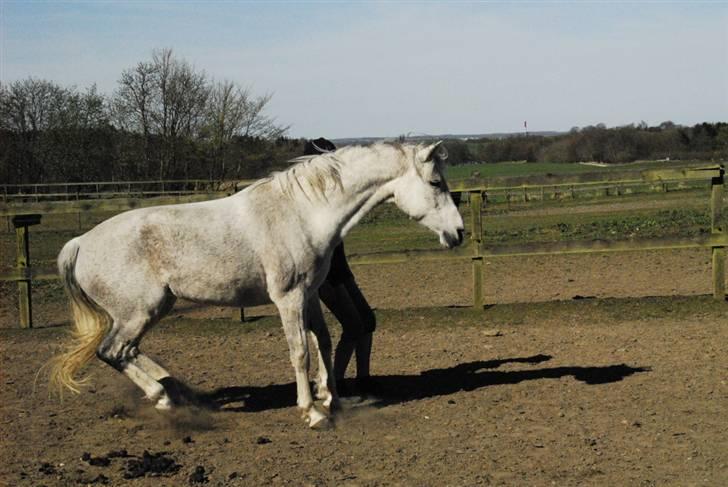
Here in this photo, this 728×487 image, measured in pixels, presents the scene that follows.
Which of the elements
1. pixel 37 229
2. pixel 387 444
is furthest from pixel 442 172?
pixel 37 229

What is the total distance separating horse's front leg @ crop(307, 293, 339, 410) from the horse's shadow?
0.34m

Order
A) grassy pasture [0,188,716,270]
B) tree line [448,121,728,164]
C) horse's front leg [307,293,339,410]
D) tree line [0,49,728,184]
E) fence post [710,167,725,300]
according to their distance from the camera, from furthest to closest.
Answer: tree line [448,121,728,164] < tree line [0,49,728,184] < grassy pasture [0,188,716,270] < fence post [710,167,725,300] < horse's front leg [307,293,339,410]

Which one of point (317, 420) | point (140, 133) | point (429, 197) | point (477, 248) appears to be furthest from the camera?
point (140, 133)

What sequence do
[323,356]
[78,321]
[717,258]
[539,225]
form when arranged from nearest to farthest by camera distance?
[78,321], [323,356], [717,258], [539,225]

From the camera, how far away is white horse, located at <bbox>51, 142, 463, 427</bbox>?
5785mm

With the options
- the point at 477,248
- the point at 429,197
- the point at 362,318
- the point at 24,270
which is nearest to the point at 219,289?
the point at 362,318

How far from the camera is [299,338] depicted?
5.81 m

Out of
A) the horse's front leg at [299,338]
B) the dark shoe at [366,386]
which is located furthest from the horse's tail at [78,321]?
the dark shoe at [366,386]

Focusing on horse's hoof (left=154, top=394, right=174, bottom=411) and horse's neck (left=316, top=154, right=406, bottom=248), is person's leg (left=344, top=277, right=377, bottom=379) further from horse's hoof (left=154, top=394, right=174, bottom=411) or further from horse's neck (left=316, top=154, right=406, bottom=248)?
horse's hoof (left=154, top=394, right=174, bottom=411)

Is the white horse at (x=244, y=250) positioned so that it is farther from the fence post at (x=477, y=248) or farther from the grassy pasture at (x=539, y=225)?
the grassy pasture at (x=539, y=225)

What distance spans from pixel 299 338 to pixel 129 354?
4.01 feet

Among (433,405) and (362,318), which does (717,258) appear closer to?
(433,405)

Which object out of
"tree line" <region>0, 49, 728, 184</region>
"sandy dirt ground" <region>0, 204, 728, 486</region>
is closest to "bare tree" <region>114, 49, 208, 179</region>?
"tree line" <region>0, 49, 728, 184</region>

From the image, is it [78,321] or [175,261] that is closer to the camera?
[175,261]
